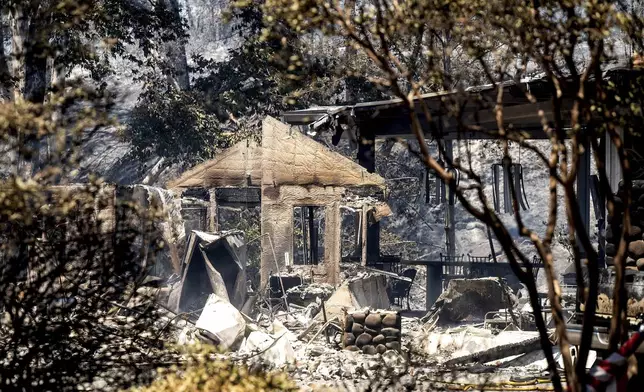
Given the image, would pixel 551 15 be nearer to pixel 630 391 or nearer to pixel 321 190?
pixel 630 391

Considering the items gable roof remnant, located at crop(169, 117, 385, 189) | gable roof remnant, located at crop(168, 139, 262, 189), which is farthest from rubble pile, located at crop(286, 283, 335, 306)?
gable roof remnant, located at crop(168, 139, 262, 189)

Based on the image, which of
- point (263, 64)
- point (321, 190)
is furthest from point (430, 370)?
point (263, 64)

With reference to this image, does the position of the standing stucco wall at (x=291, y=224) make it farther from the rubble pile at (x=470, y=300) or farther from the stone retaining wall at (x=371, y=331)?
the stone retaining wall at (x=371, y=331)

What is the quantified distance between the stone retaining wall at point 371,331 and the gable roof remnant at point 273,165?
628 centimetres

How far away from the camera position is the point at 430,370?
12141 mm

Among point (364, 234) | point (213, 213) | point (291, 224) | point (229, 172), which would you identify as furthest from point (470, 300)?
point (213, 213)

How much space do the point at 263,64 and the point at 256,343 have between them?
493 inches

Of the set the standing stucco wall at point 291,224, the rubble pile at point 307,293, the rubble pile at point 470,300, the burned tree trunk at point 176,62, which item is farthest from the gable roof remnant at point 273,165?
the burned tree trunk at point 176,62

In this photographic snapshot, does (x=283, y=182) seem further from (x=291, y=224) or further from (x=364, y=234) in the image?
(x=364, y=234)

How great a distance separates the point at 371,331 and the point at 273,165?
7581mm

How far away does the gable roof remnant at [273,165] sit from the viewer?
2044 cm

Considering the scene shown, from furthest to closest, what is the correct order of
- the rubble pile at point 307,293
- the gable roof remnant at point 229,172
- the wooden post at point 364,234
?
the wooden post at point 364,234
the gable roof remnant at point 229,172
the rubble pile at point 307,293

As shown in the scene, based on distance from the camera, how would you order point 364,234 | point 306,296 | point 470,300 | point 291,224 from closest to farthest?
1. point 470,300
2. point 306,296
3. point 291,224
4. point 364,234

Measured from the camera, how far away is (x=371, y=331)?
14.1 metres
